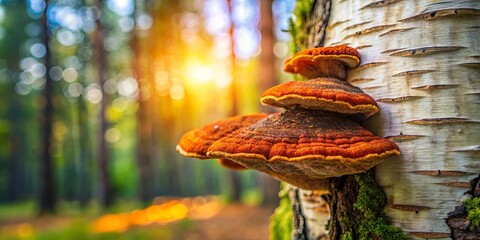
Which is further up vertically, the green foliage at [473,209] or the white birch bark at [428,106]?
the white birch bark at [428,106]

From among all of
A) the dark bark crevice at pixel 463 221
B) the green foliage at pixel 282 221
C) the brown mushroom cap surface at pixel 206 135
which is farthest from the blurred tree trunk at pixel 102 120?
the dark bark crevice at pixel 463 221

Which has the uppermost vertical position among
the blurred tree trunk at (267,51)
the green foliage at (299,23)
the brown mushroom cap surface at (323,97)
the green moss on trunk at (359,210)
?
the blurred tree trunk at (267,51)

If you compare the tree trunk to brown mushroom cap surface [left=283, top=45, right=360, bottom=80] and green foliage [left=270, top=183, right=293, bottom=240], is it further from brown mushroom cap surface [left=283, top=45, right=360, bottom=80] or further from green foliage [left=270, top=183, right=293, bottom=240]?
green foliage [left=270, top=183, right=293, bottom=240]

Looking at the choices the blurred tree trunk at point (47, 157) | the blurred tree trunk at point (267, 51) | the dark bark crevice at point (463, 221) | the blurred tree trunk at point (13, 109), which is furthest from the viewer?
the blurred tree trunk at point (13, 109)

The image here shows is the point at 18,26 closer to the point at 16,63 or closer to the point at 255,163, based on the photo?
the point at 16,63

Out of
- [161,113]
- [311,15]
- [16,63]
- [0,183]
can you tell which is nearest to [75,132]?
[0,183]

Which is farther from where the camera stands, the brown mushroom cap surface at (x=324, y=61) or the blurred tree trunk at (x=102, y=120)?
the blurred tree trunk at (x=102, y=120)

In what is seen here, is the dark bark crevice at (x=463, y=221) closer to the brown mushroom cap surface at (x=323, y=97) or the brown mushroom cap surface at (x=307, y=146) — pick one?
the brown mushroom cap surface at (x=307, y=146)
